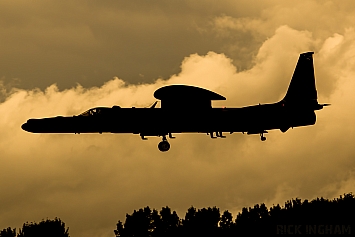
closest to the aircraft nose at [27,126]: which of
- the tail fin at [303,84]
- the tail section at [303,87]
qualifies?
the tail section at [303,87]

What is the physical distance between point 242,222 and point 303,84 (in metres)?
67.5

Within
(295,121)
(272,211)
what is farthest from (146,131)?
(272,211)

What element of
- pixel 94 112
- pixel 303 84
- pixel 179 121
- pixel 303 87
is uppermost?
pixel 303 84

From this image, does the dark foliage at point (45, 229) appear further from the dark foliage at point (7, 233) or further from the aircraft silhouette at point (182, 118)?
the aircraft silhouette at point (182, 118)

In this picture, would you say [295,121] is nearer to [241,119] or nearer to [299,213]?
[241,119]

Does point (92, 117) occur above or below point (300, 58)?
below

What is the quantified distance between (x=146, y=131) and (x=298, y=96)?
1656cm

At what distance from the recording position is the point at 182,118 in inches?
3155

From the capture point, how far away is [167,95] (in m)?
78.8

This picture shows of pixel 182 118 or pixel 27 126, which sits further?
pixel 27 126

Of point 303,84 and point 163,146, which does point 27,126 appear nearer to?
point 163,146

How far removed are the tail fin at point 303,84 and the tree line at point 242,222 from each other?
40.8 m

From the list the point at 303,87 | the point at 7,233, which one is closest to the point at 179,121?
the point at 303,87

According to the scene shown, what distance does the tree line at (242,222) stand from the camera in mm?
130625
